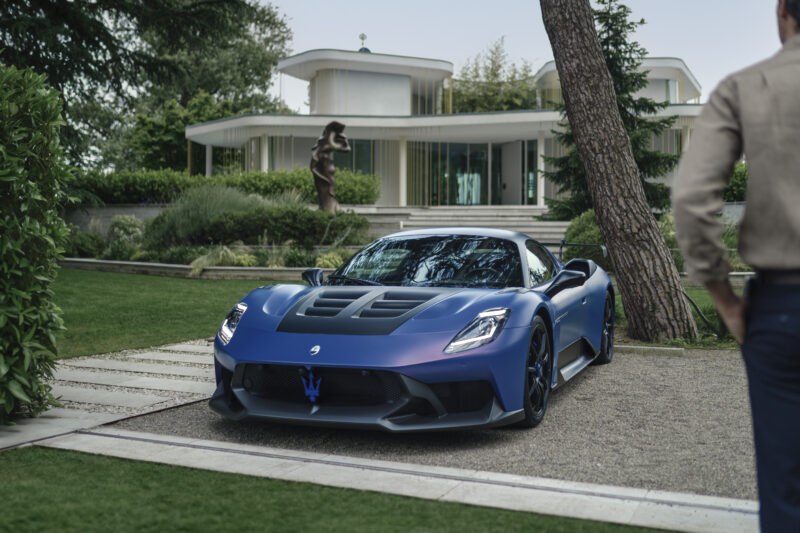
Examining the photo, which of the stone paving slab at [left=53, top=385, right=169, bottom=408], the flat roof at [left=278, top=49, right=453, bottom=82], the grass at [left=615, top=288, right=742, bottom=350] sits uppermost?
the flat roof at [left=278, top=49, right=453, bottom=82]

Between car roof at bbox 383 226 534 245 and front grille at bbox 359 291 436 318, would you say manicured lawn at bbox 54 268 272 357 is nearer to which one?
front grille at bbox 359 291 436 318

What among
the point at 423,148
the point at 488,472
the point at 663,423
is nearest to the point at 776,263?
the point at 488,472

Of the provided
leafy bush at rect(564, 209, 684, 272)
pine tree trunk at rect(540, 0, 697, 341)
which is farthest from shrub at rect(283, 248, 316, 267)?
pine tree trunk at rect(540, 0, 697, 341)

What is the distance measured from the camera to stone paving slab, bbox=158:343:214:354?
820cm

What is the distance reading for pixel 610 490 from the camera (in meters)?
3.85

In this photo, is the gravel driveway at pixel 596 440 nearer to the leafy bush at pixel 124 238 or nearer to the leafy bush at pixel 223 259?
the leafy bush at pixel 223 259

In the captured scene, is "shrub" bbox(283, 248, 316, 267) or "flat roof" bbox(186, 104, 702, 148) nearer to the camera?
"shrub" bbox(283, 248, 316, 267)

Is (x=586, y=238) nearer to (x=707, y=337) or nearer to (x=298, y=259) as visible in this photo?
(x=298, y=259)

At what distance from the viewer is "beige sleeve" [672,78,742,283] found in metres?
2.02

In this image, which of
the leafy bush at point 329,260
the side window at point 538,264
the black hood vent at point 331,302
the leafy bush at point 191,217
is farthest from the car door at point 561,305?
the leafy bush at point 191,217

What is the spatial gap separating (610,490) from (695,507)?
412 mm

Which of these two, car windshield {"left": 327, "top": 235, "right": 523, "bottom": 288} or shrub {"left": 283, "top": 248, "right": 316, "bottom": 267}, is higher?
car windshield {"left": 327, "top": 235, "right": 523, "bottom": 288}

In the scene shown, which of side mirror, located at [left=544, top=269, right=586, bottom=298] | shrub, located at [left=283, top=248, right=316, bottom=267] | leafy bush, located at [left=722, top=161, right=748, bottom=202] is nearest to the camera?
side mirror, located at [left=544, top=269, right=586, bottom=298]

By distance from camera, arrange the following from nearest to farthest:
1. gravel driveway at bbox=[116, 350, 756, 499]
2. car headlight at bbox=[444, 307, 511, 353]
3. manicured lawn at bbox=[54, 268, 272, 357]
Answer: gravel driveway at bbox=[116, 350, 756, 499] → car headlight at bbox=[444, 307, 511, 353] → manicured lawn at bbox=[54, 268, 272, 357]
